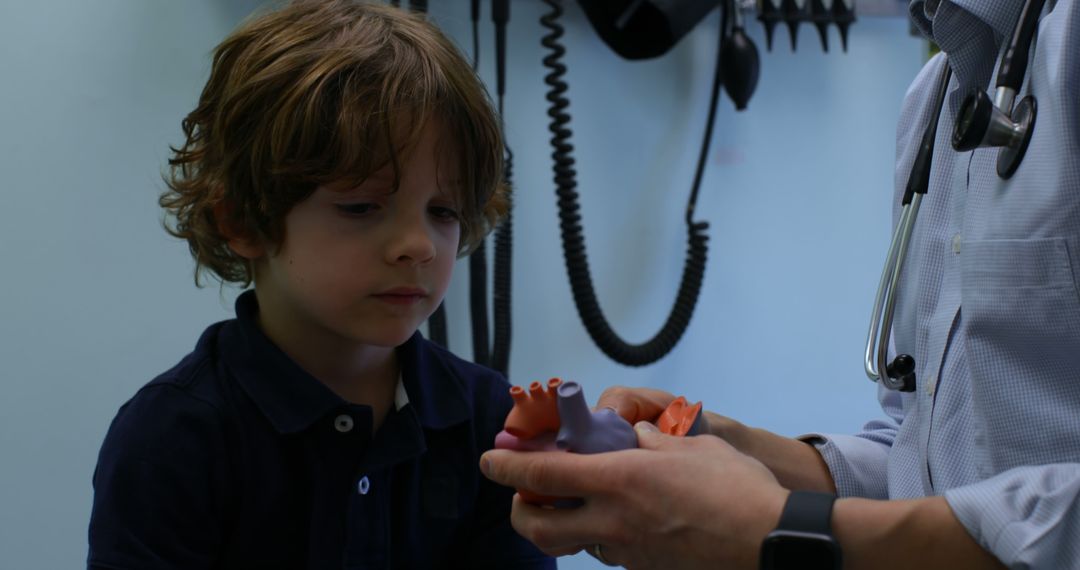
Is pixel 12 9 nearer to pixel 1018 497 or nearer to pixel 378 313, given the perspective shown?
pixel 378 313

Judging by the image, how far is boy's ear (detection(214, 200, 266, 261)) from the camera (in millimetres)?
839

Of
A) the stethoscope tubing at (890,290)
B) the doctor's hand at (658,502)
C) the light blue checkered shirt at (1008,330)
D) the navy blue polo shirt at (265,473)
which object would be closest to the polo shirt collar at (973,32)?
the light blue checkered shirt at (1008,330)

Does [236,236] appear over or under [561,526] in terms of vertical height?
over

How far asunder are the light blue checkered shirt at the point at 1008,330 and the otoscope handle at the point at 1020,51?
0.01 metres

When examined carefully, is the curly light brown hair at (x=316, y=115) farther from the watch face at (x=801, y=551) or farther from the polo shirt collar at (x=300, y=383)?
the watch face at (x=801, y=551)

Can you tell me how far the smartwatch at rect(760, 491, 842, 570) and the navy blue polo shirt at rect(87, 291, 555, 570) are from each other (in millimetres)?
316

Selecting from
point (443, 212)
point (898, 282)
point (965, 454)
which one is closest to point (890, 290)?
point (898, 282)

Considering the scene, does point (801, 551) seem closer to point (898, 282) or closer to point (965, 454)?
point (965, 454)

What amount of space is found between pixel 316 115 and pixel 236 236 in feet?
0.46

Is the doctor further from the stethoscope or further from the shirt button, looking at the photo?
the shirt button

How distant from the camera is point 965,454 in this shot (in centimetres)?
74

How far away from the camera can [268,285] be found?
0.85m

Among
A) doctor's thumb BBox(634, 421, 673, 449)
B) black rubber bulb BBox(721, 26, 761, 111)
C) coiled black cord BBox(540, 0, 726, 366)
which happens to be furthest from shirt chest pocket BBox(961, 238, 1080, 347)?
black rubber bulb BBox(721, 26, 761, 111)

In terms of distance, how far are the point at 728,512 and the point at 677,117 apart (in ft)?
3.57
